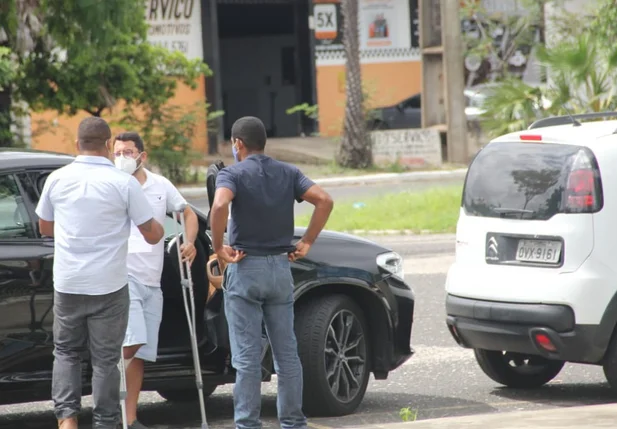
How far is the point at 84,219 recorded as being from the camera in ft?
21.3

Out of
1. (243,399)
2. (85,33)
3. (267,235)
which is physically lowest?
(243,399)

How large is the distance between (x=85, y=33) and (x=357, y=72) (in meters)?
13.1

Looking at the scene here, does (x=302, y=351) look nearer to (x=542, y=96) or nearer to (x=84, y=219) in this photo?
(x=84, y=219)

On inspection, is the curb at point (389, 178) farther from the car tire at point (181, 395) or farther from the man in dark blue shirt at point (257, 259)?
the man in dark blue shirt at point (257, 259)

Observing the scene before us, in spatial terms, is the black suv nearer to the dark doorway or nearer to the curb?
the curb

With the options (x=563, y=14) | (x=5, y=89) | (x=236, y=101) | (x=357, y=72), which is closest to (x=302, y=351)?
(x=5, y=89)

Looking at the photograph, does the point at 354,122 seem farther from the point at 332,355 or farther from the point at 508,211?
the point at 332,355

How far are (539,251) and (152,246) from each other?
2.53 meters

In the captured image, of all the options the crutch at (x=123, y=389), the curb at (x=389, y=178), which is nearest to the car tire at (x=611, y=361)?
the crutch at (x=123, y=389)

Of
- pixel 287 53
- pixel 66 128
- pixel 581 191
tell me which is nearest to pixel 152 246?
pixel 581 191

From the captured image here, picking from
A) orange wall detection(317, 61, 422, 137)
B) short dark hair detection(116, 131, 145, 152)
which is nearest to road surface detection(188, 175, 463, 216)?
orange wall detection(317, 61, 422, 137)

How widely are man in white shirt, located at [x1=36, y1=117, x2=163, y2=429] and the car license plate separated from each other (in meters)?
2.70

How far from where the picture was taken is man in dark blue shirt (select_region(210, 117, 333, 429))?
6773 mm

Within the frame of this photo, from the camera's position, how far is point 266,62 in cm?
3784
